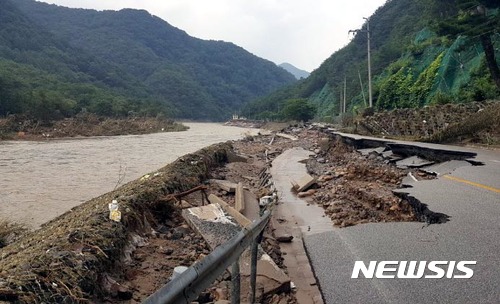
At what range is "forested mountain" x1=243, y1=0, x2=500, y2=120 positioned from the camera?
2164 centimetres

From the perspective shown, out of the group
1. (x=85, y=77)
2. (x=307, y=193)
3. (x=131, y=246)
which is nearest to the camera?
(x=131, y=246)

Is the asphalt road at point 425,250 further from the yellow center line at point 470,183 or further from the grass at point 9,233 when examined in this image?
the grass at point 9,233

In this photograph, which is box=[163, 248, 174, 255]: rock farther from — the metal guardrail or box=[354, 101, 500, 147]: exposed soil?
box=[354, 101, 500, 147]: exposed soil

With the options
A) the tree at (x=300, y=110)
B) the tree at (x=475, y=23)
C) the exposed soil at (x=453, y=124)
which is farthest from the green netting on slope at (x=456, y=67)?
the tree at (x=300, y=110)

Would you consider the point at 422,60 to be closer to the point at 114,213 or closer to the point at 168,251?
the point at 168,251

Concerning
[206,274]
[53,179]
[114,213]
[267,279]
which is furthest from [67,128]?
[206,274]

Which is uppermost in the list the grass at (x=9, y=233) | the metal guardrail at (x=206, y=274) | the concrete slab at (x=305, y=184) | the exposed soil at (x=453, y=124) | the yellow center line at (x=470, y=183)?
the exposed soil at (x=453, y=124)

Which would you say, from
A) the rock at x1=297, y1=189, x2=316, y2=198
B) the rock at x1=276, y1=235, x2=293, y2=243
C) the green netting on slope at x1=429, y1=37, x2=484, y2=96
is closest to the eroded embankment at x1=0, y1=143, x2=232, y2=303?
the rock at x1=276, y1=235, x2=293, y2=243

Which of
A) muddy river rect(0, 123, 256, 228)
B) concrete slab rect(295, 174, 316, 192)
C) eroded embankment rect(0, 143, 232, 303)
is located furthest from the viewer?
concrete slab rect(295, 174, 316, 192)

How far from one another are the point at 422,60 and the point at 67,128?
4679 centimetres

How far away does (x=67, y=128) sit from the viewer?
53.0 m

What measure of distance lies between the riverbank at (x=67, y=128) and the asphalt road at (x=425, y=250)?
1851 inches

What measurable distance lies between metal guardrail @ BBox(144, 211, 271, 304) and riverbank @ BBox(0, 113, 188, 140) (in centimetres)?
4829

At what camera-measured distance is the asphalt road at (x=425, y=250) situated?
12.1ft
